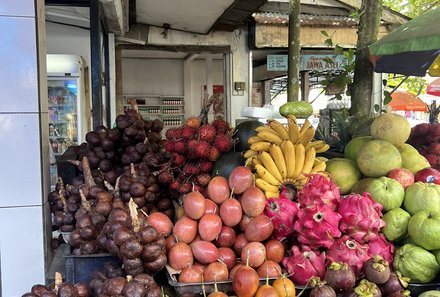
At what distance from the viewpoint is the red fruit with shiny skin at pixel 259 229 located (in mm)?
2178

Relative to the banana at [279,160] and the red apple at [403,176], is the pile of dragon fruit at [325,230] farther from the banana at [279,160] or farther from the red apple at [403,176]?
the red apple at [403,176]

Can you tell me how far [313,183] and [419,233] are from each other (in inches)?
22.9

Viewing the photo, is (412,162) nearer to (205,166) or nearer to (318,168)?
(318,168)

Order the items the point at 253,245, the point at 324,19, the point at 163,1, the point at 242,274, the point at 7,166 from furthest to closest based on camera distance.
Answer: the point at 324,19
the point at 163,1
the point at 7,166
the point at 253,245
the point at 242,274

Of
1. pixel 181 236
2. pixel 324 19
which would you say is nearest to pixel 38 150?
pixel 181 236

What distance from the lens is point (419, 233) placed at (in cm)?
214

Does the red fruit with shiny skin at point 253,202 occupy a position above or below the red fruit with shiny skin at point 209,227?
above

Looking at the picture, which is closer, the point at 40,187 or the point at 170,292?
the point at 170,292

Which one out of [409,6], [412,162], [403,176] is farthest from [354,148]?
[409,6]

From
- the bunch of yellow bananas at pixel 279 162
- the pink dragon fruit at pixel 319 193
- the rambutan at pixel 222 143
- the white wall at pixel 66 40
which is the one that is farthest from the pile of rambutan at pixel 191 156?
the white wall at pixel 66 40

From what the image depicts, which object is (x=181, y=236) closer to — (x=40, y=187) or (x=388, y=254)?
(x=388, y=254)

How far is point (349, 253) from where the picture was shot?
81.7 inches

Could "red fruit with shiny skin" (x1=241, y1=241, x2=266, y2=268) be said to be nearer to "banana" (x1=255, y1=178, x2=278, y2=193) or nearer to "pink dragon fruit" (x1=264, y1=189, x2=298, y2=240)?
"pink dragon fruit" (x1=264, y1=189, x2=298, y2=240)

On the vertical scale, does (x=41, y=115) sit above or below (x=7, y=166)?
above
